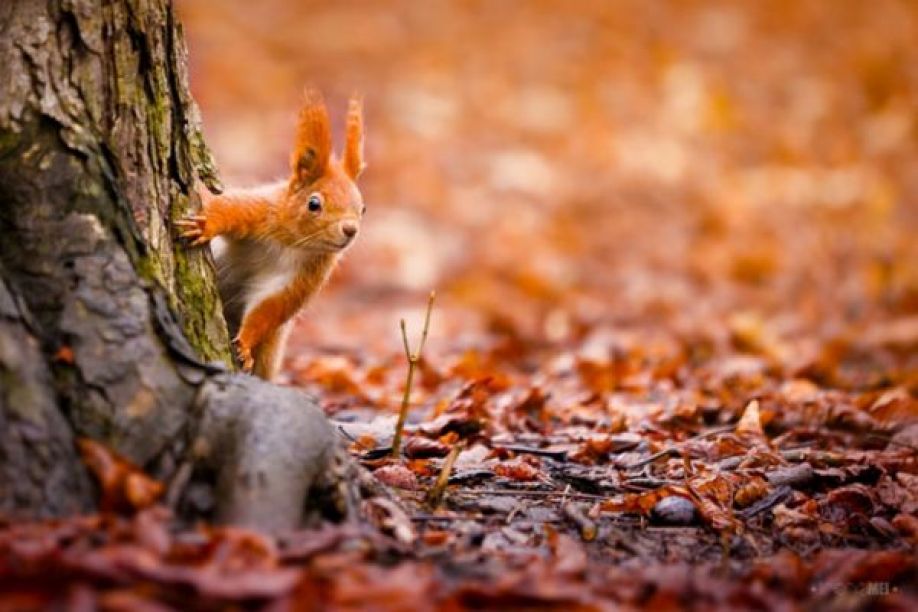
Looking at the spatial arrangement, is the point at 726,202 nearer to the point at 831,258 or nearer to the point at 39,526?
the point at 831,258

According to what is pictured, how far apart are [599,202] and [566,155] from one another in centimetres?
127

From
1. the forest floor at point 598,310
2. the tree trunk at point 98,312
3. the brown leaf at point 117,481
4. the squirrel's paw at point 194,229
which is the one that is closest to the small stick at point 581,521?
the forest floor at point 598,310

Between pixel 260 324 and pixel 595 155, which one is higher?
pixel 595 155

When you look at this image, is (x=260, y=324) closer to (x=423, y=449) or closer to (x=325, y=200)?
(x=325, y=200)

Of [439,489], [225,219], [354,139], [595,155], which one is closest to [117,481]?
[439,489]

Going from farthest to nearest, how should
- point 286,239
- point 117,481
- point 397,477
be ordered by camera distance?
point 286,239
point 397,477
point 117,481

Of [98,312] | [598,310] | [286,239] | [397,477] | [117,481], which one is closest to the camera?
[117,481]

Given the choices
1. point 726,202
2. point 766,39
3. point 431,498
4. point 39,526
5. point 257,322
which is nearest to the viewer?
point 39,526

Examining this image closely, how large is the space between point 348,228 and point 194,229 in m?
0.73

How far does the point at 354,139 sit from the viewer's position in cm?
370

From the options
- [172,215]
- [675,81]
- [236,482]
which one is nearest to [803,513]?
[236,482]

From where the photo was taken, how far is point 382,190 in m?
10.2

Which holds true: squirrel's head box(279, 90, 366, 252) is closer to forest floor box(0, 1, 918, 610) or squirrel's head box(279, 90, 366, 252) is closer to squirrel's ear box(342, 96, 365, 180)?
squirrel's ear box(342, 96, 365, 180)

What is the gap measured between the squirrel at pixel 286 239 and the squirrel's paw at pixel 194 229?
0.36m
